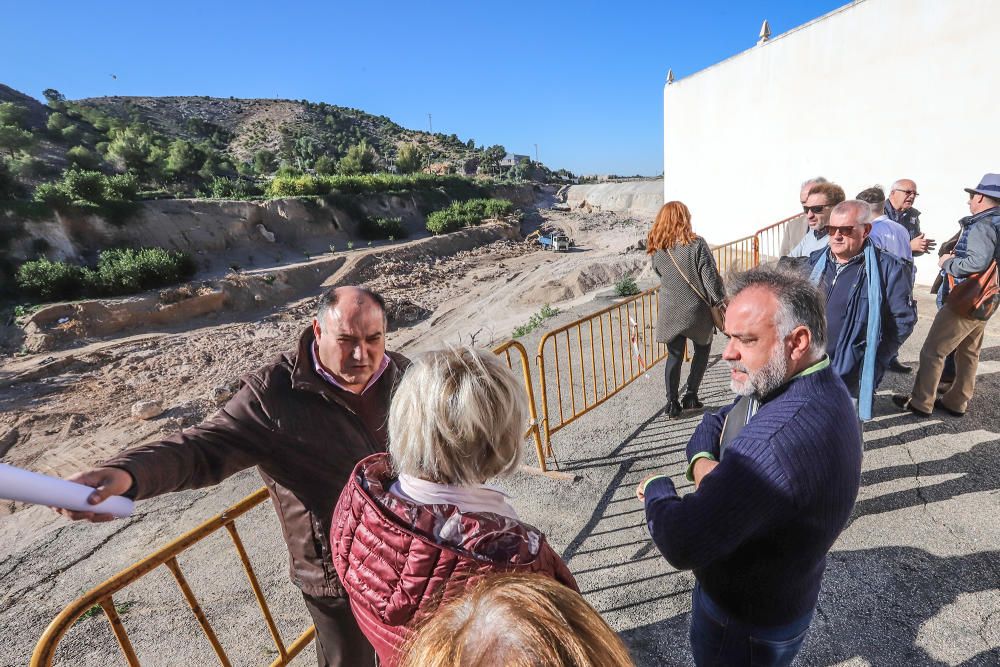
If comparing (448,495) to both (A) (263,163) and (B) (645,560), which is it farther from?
(A) (263,163)

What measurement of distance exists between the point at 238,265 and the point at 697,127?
61.1 feet

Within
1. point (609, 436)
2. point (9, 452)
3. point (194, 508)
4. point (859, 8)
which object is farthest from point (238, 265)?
point (859, 8)

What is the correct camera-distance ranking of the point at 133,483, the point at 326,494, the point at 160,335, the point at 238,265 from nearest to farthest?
the point at 133,483 < the point at 326,494 < the point at 160,335 < the point at 238,265

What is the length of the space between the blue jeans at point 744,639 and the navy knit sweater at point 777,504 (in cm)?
6

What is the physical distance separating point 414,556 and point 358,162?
4706cm

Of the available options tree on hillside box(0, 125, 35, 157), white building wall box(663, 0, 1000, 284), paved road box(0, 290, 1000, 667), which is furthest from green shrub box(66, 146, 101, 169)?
white building wall box(663, 0, 1000, 284)

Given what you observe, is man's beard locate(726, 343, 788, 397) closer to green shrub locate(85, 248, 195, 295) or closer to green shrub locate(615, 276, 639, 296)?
green shrub locate(615, 276, 639, 296)

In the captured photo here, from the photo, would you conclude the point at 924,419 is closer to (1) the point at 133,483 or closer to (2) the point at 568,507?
(2) the point at 568,507

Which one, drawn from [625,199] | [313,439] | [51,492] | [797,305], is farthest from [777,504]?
[625,199]

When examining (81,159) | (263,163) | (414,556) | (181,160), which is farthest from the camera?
(263,163)

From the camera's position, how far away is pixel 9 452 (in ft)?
28.0

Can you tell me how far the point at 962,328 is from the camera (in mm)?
3738

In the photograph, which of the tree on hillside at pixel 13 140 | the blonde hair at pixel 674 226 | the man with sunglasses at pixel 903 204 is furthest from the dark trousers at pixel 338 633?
the tree on hillside at pixel 13 140

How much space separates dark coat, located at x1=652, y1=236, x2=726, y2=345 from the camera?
3.90m
